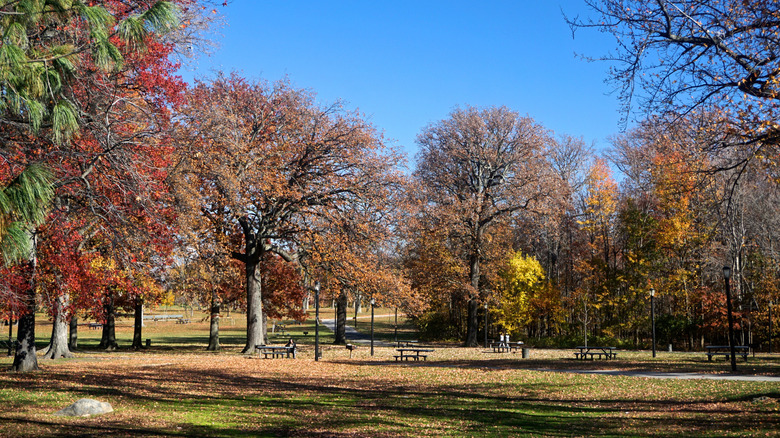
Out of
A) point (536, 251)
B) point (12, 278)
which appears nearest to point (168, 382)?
point (12, 278)

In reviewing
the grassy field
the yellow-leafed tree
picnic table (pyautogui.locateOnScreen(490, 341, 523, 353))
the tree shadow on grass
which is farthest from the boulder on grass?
the yellow-leafed tree

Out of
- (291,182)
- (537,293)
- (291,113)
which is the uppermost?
(291,113)

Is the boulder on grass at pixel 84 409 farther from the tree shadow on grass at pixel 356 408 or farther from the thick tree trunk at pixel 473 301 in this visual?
the thick tree trunk at pixel 473 301

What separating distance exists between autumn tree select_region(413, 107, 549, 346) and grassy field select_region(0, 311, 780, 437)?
18.4 metres

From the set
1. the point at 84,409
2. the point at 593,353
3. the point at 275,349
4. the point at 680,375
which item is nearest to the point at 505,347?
the point at 593,353

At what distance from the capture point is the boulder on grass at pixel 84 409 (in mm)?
10961

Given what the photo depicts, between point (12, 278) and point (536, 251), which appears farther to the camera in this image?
point (536, 251)

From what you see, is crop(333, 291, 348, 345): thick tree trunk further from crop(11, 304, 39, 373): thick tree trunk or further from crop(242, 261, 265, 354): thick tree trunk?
crop(11, 304, 39, 373): thick tree trunk

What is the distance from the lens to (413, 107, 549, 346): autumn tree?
39.9m

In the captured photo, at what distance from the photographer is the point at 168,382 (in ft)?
56.1

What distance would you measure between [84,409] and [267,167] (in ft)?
60.0

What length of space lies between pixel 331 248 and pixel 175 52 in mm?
14381

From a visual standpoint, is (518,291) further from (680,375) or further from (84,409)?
(84,409)

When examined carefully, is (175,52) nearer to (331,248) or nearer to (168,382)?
(168,382)
